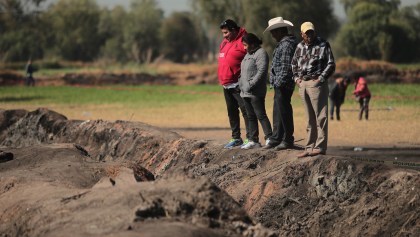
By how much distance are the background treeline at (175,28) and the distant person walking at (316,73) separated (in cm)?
6727

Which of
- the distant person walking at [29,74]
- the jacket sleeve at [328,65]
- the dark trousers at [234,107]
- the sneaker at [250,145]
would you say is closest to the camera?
the jacket sleeve at [328,65]

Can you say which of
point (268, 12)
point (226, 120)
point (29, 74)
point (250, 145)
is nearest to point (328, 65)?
point (250, 145)

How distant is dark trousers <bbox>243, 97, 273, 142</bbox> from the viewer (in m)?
13.6

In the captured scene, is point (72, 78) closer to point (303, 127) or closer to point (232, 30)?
point (303, 127)

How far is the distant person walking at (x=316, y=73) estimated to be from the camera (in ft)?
39.5

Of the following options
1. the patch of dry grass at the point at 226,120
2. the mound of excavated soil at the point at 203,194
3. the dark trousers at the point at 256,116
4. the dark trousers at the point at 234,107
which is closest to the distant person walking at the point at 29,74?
the patch of dry grass at the point at 226,120

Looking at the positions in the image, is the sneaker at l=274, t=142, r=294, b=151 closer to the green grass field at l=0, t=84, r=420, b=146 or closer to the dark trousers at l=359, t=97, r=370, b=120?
the green grass field at l=0, t=84, r=420, b=146

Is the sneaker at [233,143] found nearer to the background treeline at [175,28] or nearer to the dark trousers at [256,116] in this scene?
the dark trousers at [256,116]

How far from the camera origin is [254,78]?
13391 millimetres

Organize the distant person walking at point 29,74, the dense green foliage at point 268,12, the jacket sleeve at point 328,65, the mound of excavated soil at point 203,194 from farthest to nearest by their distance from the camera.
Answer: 1. the dense green foliage at point 268,12
2. the distant person walking at point 29,74
3. the jacket sleeve at point 328,65
4. the mound of excavated soil at point 203,194

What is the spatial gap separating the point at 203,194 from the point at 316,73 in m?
4.51

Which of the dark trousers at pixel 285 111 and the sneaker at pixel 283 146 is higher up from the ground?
the dark trousers at pixel 285 111

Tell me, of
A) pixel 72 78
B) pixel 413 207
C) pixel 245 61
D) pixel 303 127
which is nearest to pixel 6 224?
pixel 413 207

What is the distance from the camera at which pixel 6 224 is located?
30.3 ft
